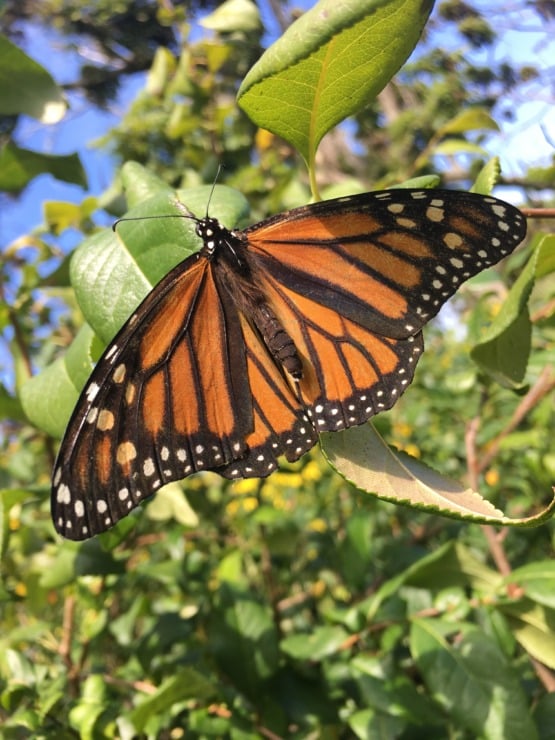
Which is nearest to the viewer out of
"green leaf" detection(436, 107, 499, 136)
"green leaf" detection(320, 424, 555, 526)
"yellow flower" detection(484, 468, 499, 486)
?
"green leaf" detection(320, 424, 555, 526)

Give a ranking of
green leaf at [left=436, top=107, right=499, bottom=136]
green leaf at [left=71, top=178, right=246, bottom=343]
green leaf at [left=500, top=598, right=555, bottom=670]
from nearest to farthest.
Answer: green leaf at [left=71, top=178, right=246, bottom=343] → green leaf at [left=500, top=598, right=555, bottom=670] → green leaf at [left=436, top=107, right=499, bottom=136]

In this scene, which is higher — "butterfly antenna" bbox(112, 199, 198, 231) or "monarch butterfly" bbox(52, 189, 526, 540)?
"butterfly antenna" bbox(112, 199, 198, 231)

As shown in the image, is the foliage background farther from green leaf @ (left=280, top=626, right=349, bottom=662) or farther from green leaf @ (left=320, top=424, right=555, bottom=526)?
green leaf @ (left=320, top=424, right=555, bottom=526)

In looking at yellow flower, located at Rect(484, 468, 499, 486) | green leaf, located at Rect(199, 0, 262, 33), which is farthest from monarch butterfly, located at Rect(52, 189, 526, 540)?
yellow flower, located at Rect(484, 468, 499, 486)

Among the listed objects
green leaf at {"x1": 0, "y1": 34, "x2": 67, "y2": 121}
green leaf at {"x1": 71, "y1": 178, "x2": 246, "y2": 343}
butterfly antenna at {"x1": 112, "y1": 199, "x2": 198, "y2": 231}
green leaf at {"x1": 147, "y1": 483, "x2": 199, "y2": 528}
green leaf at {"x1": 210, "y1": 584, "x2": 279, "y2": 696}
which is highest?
green leaf at {"x1": 0, "y1": 34, "x2": 67, "y2": 121}

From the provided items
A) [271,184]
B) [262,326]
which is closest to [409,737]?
[262,326]

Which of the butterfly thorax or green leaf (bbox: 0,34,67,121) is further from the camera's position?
green leaf (bbox: 0,34,67,121)

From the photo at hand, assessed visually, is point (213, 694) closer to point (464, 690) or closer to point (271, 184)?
point (464, 690)
